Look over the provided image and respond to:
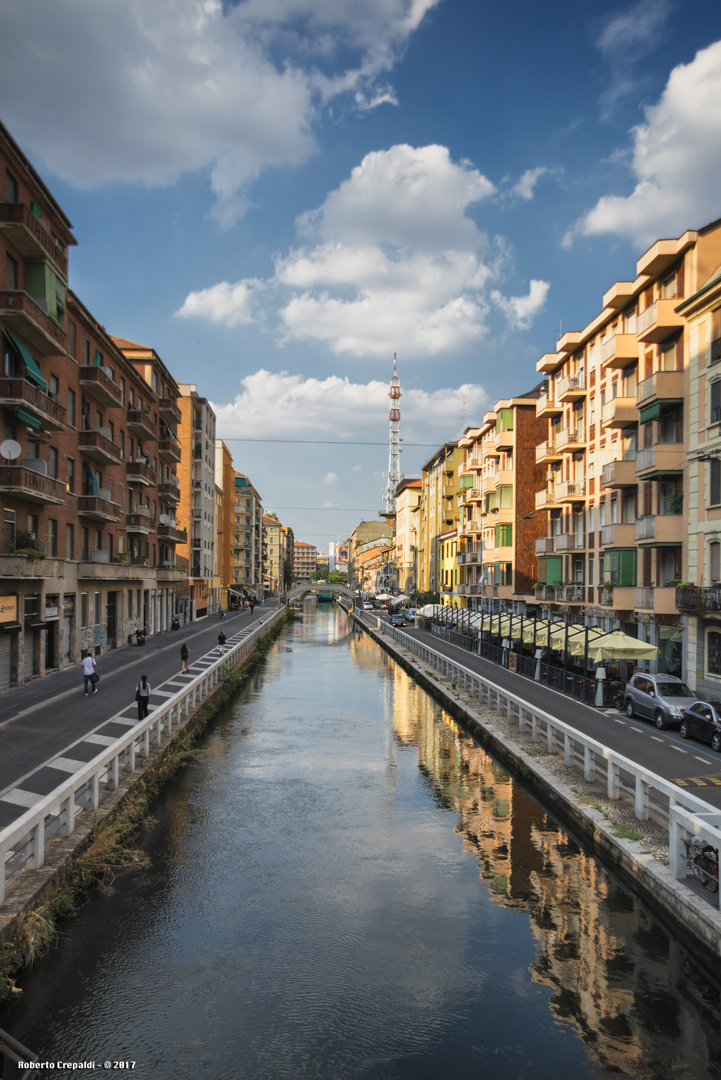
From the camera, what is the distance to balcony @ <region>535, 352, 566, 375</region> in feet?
147

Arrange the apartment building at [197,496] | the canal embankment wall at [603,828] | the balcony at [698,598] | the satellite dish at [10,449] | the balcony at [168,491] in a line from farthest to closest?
the apartment building at [197,496]
the balcony at [168,491]
the satellite dish at [10,449]
the balcony at [698,598]
the canal embankment wall at [603,828]

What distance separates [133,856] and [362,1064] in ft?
21.6

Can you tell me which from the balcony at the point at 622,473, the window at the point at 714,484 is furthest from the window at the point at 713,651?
the balcony at the point at 622,473

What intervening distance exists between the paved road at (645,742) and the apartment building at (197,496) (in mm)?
44197

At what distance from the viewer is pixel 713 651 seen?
83.1ft

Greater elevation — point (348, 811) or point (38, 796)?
point (38, 796)

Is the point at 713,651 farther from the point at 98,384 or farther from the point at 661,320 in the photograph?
the point at 98,384

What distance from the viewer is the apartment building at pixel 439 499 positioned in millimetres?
84125

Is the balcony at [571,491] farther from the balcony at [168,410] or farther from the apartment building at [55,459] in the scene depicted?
the balcony at [168,410]

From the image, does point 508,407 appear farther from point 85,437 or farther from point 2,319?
point 2,319

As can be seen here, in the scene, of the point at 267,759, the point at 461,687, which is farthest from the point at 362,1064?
the point at 461,687

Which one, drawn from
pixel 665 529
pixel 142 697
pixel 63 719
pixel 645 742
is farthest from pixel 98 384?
pixel 645 742

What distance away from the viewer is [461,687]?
32.0m

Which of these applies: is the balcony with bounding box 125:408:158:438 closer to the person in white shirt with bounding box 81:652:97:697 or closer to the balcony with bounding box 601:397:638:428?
the person in white shirt with bounding box 81:652:97:697
